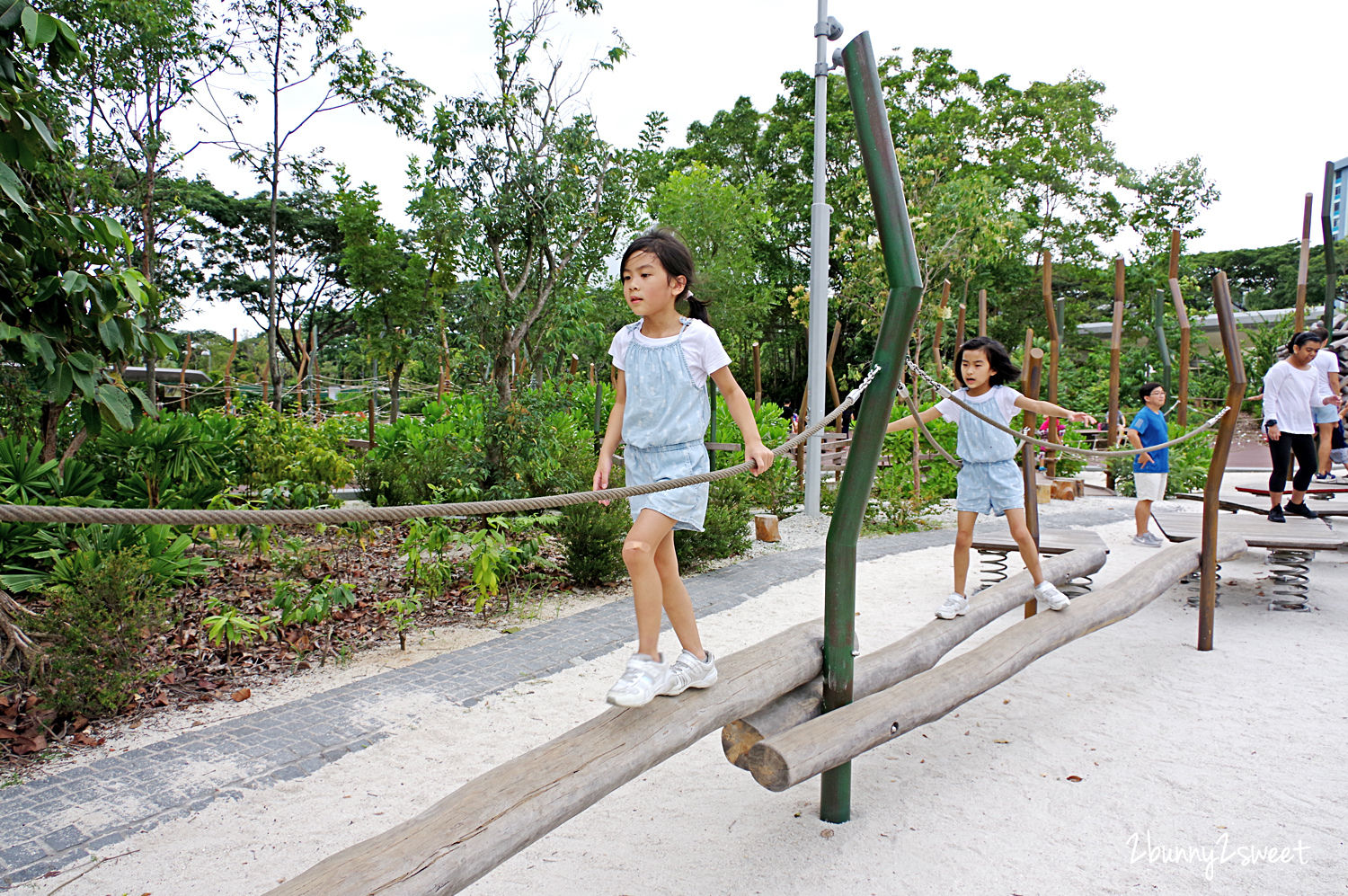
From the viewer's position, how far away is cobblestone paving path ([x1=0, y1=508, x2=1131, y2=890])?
251cm

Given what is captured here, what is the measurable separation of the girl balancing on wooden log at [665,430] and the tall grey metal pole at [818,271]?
234 inches

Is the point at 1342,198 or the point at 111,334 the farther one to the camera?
the point at 1342,198

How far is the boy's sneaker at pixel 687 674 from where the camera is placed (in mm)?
2367

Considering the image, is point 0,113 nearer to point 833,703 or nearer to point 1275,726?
point 833,703

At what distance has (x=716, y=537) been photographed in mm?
6672

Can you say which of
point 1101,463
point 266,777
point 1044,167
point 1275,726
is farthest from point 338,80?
point 1044,167

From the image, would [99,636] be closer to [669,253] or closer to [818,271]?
[669,253]

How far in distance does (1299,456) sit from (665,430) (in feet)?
21.6

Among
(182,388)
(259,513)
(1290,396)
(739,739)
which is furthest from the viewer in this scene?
(182,388)

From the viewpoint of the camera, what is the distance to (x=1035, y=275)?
2489 cm

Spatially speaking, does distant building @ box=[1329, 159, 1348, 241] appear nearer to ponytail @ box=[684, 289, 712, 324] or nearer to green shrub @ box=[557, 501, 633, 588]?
green shrub @ box=[557, 501, 633, 588]

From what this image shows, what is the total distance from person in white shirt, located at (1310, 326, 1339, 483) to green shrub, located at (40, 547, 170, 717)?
790 cm

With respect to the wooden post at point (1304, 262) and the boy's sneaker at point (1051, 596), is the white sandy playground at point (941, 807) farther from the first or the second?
the wooden post at point (1304, 262)

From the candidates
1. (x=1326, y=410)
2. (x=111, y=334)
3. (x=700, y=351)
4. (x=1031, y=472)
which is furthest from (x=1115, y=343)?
(x=111, y=334)
